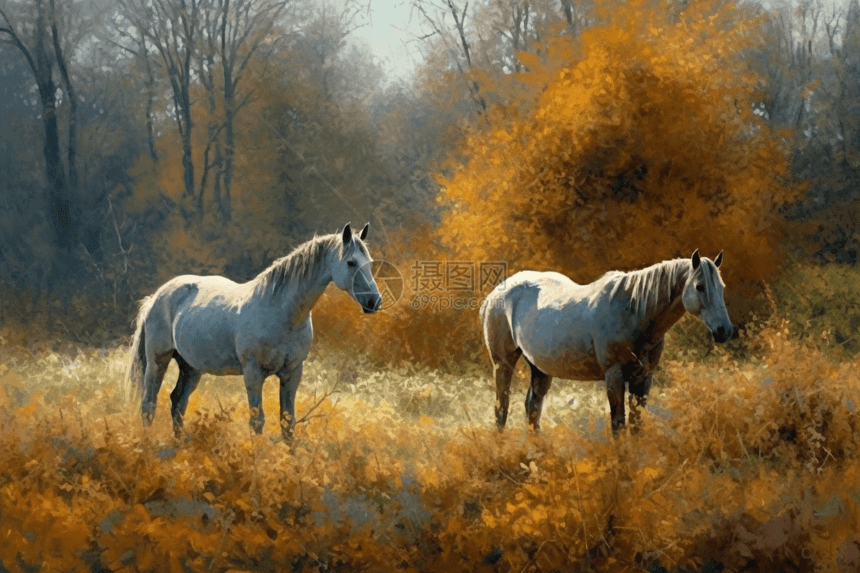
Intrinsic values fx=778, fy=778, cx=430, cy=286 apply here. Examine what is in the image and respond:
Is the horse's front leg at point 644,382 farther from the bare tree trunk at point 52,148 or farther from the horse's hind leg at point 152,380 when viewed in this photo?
the bare tree trunk at point 52,148

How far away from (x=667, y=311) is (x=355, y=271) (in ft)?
8.52

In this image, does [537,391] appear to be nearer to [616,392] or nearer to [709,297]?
[616,392]

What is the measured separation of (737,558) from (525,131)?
8.73m

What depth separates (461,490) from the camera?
5.66 m

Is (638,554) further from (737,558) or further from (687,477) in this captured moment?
(687,477)

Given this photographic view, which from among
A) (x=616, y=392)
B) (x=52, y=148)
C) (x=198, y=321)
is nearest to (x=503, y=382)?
(x=616, y=392)

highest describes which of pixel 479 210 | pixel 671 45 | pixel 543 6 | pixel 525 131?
pixel 543 6

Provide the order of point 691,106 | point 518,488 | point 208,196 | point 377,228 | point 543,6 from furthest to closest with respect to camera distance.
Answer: point 208,196, point 377,228, point 543,6, point 691,106, point 518,488

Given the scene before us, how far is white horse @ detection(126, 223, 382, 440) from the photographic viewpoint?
6.56 m

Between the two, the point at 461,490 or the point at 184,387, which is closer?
the point at 461,490

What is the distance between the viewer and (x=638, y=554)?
502 cm

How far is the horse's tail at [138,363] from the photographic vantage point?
812 cm

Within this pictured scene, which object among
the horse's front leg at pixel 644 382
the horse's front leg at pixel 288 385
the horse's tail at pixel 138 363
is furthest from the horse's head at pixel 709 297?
the horse's tail at pixel 138 363

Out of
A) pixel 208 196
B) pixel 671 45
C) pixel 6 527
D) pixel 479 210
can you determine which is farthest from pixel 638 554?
pixel 208 196
